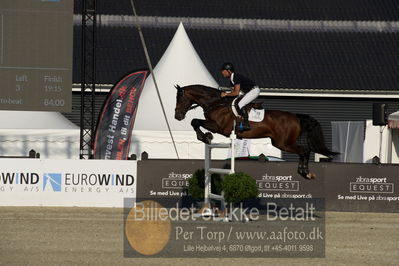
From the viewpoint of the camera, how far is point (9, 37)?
79.3 feet

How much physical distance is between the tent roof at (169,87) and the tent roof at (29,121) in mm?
2806

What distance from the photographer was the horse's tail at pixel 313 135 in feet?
63.1

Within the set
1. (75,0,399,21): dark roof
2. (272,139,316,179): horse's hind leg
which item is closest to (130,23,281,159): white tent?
(272,139,316,179): horse's hind leg

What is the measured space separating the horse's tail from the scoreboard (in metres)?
7.58

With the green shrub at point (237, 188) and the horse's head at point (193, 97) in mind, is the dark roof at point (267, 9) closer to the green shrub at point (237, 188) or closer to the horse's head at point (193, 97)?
the horse's head at point (193, 97)

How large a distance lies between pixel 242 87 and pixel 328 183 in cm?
486

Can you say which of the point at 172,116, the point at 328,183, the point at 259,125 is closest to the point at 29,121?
the point at 172,116

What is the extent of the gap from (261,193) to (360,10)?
23828 mm

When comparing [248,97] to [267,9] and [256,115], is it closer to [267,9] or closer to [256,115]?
[256,115]

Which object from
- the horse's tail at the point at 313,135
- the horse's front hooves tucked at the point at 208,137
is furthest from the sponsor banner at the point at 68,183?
the horse's tail at the point at 313,135

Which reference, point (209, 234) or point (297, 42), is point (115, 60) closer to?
point (297, 42)

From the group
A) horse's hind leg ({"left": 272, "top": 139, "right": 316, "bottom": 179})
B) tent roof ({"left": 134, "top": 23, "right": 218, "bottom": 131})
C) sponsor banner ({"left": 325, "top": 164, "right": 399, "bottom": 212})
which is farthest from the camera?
tent roof ({"left": 134, "top": 23, "right": 218, "bottom": 131})

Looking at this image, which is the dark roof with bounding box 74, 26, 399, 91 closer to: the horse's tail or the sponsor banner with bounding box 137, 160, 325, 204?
the sponsor banner with bounding box 137, 160, 325, 204

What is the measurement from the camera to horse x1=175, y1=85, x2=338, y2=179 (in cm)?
1836
